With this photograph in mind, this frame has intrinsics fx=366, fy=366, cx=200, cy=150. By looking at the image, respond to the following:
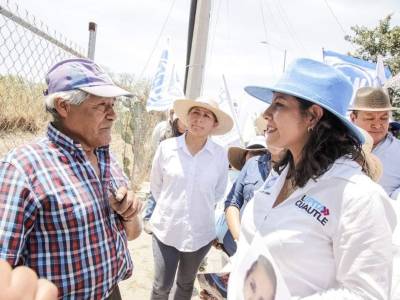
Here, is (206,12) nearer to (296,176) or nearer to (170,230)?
(170,230)

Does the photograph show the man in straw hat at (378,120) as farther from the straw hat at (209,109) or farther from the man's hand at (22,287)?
the man's hand at (22,287)

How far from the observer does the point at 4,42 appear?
6.81 ft

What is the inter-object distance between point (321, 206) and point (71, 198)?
0.96 m

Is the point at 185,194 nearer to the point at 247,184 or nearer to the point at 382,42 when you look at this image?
the point at 247,184

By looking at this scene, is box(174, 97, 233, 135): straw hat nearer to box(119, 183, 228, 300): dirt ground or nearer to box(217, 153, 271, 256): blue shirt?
box(217, 153, 271, 256): blue shirt

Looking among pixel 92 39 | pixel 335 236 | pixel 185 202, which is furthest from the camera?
pixel 92 39

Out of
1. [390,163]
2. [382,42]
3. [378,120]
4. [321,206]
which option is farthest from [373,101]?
[382,42]

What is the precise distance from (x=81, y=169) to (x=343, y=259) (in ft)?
3.59

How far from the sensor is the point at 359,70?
397 centimetres

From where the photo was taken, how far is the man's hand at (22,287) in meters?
0.64

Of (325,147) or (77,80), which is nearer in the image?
(325,147)

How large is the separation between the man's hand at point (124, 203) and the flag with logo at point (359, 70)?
2.99m

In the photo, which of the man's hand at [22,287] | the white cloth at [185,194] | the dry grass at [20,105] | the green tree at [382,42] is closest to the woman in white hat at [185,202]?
the white cloth at [185,194]

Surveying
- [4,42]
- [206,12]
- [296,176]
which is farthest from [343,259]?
[206,12]
